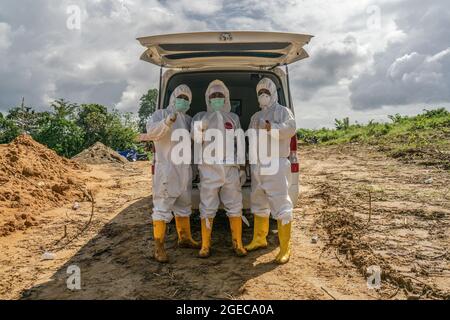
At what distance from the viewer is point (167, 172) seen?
14.1ft

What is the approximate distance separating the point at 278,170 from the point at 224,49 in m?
1.54

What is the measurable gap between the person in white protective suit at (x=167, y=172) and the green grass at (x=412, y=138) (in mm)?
7223

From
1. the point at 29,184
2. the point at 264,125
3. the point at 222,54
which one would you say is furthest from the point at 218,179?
the point at 29,184

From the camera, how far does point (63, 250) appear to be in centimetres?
507

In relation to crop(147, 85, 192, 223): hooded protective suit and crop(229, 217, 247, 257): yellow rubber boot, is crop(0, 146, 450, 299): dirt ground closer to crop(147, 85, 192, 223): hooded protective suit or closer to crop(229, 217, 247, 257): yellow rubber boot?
crop(229, 217, 247, 257): yellow rubber boot

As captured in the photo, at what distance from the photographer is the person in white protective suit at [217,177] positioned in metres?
4.31

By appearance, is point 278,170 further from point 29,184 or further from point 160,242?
point 29,184

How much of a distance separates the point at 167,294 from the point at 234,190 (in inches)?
52.4

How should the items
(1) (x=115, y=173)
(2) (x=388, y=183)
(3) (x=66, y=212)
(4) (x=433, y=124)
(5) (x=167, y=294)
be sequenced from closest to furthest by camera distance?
(5) (x=167, y=294) → (3) (x=66, y=212) → (2) (x=388, y=183) → (1) (x=115, y=173) → (4) (x=433, y=124)

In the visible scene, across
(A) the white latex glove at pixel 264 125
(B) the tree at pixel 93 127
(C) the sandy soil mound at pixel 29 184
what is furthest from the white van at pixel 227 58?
(B) the tree at pixel 93 127

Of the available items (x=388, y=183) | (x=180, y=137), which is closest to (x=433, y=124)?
(x=388, y=183)

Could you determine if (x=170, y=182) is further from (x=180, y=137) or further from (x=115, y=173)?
(x=115, y=173)

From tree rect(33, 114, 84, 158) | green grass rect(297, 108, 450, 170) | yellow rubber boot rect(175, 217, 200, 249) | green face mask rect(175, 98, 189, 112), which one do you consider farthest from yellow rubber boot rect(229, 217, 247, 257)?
tree rect(33, 114, 84, 158)

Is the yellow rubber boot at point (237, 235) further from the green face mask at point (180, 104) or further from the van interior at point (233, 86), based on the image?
the van interior at point (233, 86)
